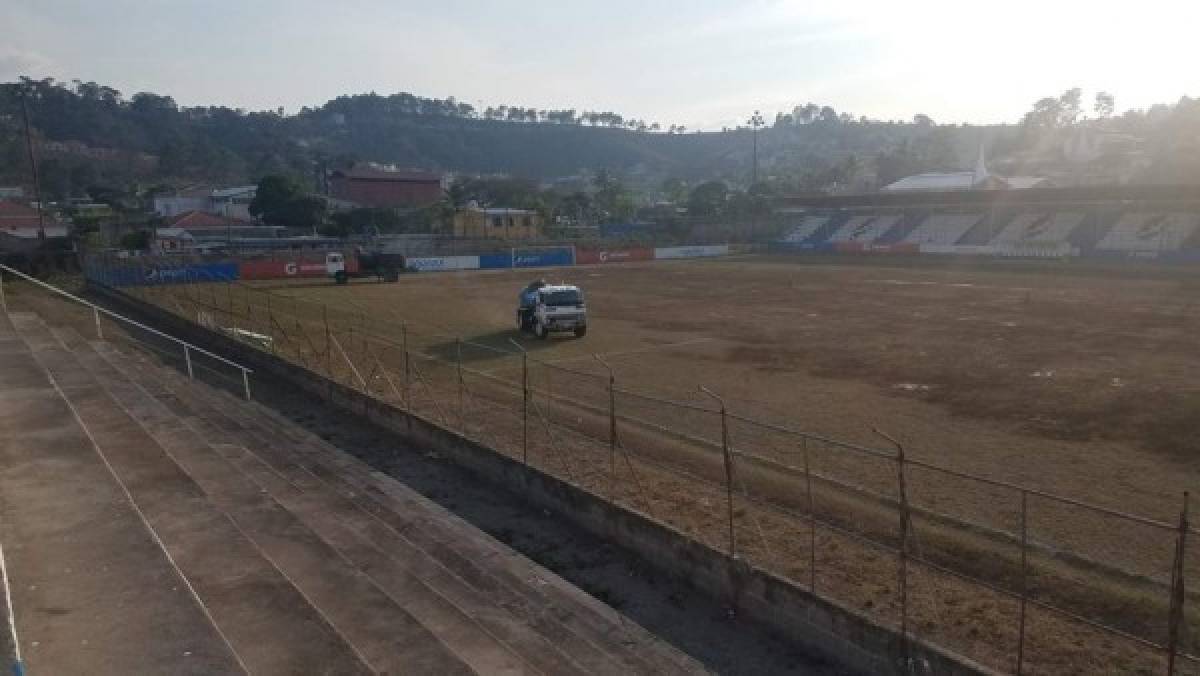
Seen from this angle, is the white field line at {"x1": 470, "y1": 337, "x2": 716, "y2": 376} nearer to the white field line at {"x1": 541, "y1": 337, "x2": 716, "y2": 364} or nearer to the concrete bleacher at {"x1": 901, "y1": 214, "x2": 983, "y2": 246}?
the white field line at {"x1": 541, "y1": 337, "x2": 716, "y2": 364}

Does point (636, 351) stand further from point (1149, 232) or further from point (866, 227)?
point (866, 227)

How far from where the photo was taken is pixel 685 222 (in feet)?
381

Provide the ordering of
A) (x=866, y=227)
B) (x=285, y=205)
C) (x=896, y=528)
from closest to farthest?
(x=896, y=528) → (x=866, y=227) → (x=285, y=205)

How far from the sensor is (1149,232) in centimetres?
7400

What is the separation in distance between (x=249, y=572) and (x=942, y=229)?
3708 inches

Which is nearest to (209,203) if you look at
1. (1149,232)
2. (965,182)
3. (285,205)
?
(285,205)

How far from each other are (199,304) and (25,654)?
35647 millimetres

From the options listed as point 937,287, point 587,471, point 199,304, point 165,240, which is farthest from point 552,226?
point 587,471

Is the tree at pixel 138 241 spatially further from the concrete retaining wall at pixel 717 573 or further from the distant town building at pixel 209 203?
the concrete retaining wall at pixel 717 573

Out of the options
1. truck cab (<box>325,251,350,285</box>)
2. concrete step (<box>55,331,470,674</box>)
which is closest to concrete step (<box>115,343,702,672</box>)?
concrete step (<box>55,331,470,674</box>)

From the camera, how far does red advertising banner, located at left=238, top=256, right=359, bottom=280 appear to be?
63656mm

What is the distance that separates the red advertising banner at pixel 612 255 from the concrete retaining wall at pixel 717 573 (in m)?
66.3

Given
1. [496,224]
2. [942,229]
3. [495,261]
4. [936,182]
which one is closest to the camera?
[495,261]

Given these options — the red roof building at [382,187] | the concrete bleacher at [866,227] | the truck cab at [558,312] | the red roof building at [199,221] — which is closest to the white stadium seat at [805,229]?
the concrete bleacher at [866,227]
